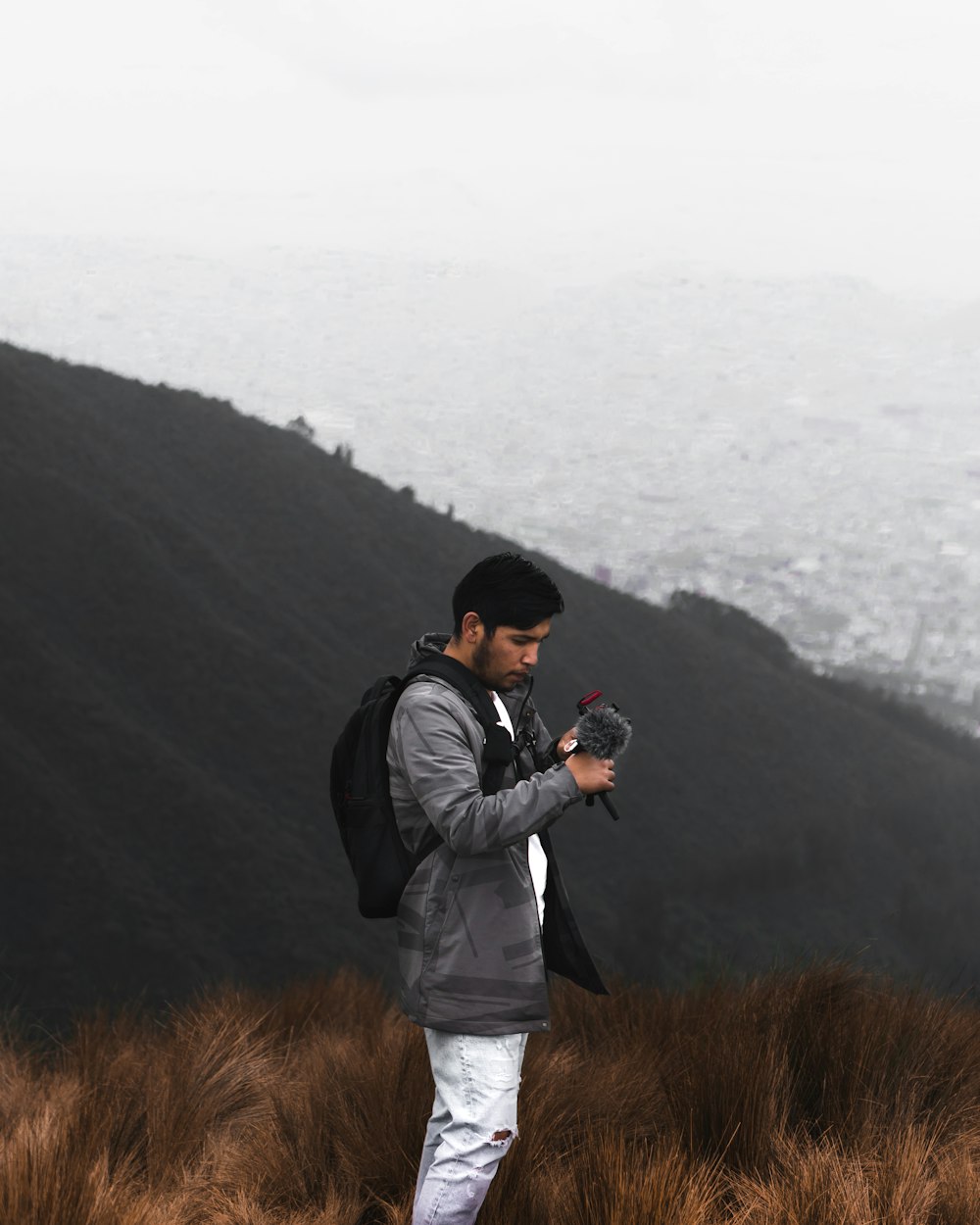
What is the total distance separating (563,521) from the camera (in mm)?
72000

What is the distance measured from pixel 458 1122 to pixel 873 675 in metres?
56.5

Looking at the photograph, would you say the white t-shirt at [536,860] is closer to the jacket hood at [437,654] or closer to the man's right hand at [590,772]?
the jacket hood at [437,654]

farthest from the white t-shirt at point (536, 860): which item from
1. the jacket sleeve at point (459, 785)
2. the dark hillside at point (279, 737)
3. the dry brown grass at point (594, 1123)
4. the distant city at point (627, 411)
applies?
the distant city at point (627, 411)

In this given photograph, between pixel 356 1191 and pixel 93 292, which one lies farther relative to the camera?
pixel 93 292

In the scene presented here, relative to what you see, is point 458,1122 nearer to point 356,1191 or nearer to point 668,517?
point 356,1191

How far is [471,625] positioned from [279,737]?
22918 mm

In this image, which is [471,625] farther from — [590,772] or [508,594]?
[590,772]

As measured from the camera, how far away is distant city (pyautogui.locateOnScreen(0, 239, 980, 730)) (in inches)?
2758

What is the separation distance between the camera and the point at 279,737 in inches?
967

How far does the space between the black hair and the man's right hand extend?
25 cm

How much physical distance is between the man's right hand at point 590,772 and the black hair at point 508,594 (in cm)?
25

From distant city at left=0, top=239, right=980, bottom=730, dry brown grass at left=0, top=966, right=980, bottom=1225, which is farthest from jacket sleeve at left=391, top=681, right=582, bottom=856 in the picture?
distant city at left=0, top=239, right=980, bottom=730

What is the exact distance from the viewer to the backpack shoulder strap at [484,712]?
2.06 meters

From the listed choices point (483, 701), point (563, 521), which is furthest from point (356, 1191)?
point (563, 521)
